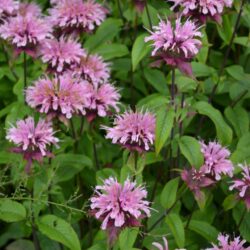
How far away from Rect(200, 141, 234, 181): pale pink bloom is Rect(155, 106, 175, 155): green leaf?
18 cm

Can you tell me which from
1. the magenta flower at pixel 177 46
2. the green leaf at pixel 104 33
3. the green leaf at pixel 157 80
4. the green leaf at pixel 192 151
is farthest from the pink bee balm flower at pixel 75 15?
the green leaf at pixel 192 151

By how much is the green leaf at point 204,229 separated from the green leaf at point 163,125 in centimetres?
38

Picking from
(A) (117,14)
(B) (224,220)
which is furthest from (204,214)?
(A) (117,14)

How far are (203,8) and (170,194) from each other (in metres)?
0.60

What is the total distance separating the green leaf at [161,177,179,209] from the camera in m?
Answer: 1.79

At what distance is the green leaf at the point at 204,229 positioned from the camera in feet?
6.08

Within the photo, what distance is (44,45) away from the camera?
6.77ft

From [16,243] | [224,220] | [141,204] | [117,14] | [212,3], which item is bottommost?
[16,243]

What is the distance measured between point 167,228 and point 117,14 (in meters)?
1.18

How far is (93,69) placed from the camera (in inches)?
83.5

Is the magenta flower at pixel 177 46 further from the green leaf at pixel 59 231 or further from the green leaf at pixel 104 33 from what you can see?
the green leaf at pixel 104 33

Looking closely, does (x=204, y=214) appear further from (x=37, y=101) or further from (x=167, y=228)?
(x=37, y=101)

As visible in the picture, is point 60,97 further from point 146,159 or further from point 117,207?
point 117,207

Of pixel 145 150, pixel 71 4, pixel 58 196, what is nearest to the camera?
pixel 145 150
